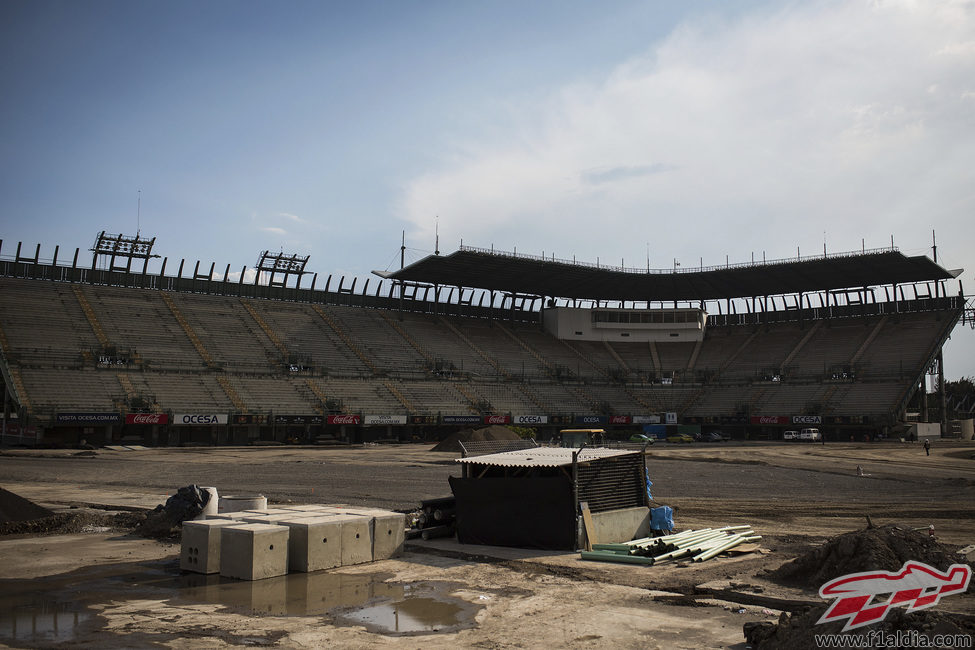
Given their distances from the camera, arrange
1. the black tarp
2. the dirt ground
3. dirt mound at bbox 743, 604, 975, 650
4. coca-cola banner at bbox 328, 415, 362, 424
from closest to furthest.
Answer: dirt mound at bbox 743, 604, 975, 650 → the dirt ground → the black tarp → coca-cola banner at bbox 328, 415, 362, 424

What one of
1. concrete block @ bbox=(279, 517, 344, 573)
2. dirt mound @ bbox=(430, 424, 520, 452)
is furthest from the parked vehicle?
concrete block @ bbox=(279, 517, 344, 573)

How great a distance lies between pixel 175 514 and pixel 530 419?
5118 cm

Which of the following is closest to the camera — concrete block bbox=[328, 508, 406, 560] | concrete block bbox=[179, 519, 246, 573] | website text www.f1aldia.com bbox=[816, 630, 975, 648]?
website text www.f1aldia.com bbox=[816, 630, 975, 648]

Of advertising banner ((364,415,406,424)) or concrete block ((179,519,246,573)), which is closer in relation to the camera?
concrete block ((179,519,246,573))

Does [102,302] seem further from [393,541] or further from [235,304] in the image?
[393,541]

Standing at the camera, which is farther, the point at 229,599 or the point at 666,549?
the point at 666,549

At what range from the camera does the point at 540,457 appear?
1571 cm

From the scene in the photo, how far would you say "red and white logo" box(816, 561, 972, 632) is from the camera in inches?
269

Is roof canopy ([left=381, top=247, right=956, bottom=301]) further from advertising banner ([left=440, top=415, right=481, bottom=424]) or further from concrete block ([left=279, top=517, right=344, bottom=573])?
concrete block ([left=279, top=517, right=344, bottom=573])

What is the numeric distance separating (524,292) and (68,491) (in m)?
63.4

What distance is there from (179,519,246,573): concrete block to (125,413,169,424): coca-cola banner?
40.0 metres

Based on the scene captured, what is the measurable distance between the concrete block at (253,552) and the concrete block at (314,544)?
0.22 meters

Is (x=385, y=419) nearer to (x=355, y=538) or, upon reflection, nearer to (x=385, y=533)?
(x=385, y=533)

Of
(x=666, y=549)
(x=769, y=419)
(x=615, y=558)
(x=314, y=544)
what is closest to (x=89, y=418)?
(x=314, y=544)
